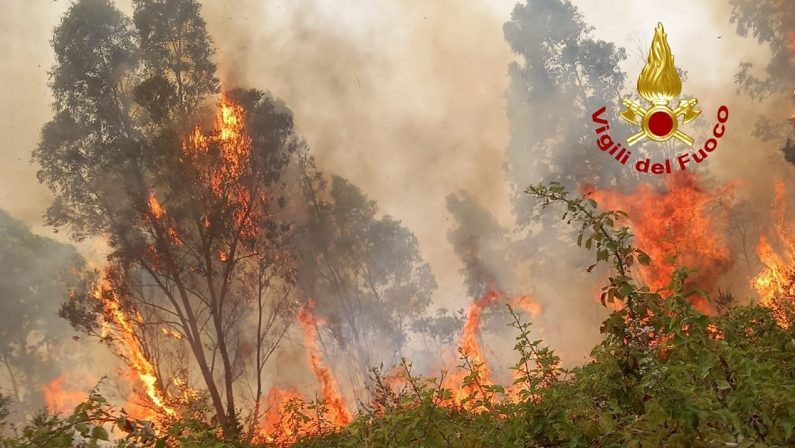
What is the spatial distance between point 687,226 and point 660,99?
5.23 metres

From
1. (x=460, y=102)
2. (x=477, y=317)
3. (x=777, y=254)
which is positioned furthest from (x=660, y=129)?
(x=477, y=317)

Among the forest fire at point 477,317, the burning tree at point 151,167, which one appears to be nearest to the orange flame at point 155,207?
the burning tree at point 151,167

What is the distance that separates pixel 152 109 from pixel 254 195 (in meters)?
4.04

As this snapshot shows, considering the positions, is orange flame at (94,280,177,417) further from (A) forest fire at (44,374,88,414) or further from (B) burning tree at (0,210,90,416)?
(A) forest fire at (44,374,88,414)

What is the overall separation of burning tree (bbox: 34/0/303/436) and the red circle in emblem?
13.3m

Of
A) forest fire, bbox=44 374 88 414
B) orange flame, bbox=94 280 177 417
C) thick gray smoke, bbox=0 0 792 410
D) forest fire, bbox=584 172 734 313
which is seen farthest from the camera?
forest fire, bbox=44 374 88 414

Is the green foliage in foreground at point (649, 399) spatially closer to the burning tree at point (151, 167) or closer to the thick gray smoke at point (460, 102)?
the burning tree at point (151, 167)

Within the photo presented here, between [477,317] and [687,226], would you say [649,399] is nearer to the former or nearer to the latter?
[687,226]

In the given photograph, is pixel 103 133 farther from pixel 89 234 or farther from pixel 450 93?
pixel 450 93

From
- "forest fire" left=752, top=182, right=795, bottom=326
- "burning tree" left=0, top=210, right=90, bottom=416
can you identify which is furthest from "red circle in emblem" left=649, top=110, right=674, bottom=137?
"burning tree" left=0, top=210, right=90, bottom=416

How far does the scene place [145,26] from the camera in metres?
15.2

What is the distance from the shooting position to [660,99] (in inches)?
539

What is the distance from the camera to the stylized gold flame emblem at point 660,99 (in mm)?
9641

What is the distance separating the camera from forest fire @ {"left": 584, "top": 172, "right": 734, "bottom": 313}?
1612 cm
